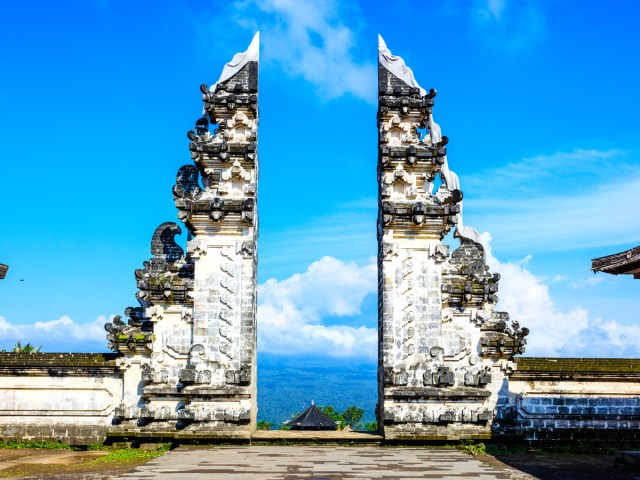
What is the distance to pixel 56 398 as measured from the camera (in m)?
16.0

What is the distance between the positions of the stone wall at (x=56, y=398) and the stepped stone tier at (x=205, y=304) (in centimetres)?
48

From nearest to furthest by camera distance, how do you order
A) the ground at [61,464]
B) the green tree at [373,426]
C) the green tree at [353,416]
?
the ground at [61,464], the green tree at [373,426], the green tree at [353,416]

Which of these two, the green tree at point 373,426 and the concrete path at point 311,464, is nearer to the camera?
the concrete path at point 311,464

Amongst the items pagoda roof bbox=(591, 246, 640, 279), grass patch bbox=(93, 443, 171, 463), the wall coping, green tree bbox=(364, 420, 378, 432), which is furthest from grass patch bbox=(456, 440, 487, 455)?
grass patch bbox=(93, 443, 171, 463)

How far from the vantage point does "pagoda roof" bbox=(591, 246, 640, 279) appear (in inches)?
447

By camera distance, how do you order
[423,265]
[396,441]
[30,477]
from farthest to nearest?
[423,265]
[396,441]
[30,477]

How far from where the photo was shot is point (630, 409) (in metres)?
16.3

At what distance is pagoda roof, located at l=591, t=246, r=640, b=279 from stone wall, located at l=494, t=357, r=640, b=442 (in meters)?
4.83


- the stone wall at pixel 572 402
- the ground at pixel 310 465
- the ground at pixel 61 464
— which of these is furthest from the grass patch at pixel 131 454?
the stone wall at pixel 572 402

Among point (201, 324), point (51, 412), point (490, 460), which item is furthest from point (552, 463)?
point (51, 412)

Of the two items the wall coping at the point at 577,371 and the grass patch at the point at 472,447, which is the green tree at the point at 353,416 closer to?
the wall coping at the point at 577,371

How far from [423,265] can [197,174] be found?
6.10 metres

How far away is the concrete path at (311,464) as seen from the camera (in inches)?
440

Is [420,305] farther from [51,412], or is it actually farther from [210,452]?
[51,412]
